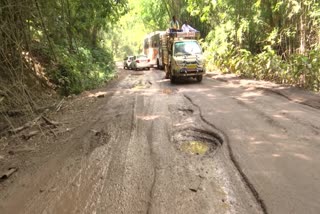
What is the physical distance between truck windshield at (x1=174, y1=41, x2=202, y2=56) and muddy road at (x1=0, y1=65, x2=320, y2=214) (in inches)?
248

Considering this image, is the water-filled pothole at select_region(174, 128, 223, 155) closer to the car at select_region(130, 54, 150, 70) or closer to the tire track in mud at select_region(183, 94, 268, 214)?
the tire track in mud at select_region(183, 94, 268, 214)

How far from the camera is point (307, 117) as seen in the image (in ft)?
28.5

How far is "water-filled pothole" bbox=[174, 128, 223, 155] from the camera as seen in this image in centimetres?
689

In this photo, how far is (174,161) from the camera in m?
6.20

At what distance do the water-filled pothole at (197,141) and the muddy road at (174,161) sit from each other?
0.02 meters

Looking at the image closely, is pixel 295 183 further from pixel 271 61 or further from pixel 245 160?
pixel 271 61

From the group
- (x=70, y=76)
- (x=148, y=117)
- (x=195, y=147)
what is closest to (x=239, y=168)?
(x=195, y=147)

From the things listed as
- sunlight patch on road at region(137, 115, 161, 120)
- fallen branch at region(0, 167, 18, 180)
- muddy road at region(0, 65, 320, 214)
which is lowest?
fallen branch at region(0, 167, 18, 180)

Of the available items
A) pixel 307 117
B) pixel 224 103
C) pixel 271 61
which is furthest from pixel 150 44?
pixel 307 117

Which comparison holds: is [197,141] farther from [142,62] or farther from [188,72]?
[142,62]

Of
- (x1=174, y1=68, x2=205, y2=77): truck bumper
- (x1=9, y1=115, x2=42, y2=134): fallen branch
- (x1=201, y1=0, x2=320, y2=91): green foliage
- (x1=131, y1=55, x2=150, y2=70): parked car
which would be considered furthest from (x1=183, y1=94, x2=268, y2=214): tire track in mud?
(x1=131, y1=55, x2=150, y2=70): parked car

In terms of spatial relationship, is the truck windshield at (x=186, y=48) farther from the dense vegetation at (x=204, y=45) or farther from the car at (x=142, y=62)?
the car at (x=142, y=62)

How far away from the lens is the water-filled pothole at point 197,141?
6.89 metres

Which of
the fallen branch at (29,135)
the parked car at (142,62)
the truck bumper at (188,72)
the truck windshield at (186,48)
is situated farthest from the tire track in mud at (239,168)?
the parked car at (142,62)
